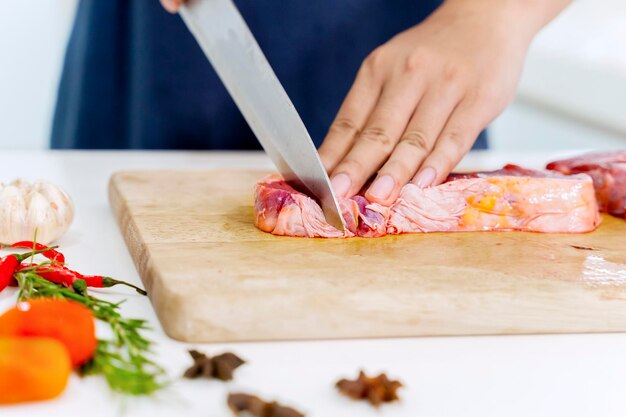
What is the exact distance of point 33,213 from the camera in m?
1.73

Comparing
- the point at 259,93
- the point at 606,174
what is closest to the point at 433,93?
the point at 606,174

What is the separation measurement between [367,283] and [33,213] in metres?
0.69

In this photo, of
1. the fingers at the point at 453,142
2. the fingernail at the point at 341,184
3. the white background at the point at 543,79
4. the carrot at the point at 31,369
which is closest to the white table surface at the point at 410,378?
the carrot at the point at 31,369

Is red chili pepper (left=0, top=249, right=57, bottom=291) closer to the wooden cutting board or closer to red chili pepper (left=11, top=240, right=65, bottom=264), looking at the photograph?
red chili pepper (left=11, top=240, right=65, bottom=264)

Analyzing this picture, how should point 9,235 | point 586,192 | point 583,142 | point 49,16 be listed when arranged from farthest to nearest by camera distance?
1. point 49,16
2. point 583,142
3. point 586,192
4. point 9,235

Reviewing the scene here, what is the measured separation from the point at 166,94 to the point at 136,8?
0.29 metres

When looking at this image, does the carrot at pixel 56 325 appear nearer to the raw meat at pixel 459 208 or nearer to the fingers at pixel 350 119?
the raw meat at pixel 459 208

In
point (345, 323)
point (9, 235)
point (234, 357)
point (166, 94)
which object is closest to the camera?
point (234, 357)

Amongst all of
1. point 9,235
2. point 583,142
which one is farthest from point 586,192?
point 583,142

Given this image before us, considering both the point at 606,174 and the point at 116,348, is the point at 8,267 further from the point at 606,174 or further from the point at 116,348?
the point at 606,174

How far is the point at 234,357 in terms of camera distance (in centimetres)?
123

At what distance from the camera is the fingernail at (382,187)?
1856 mm

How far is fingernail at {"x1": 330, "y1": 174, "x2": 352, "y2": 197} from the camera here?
6.19 feet

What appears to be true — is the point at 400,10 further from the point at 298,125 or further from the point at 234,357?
the point at 234,357
